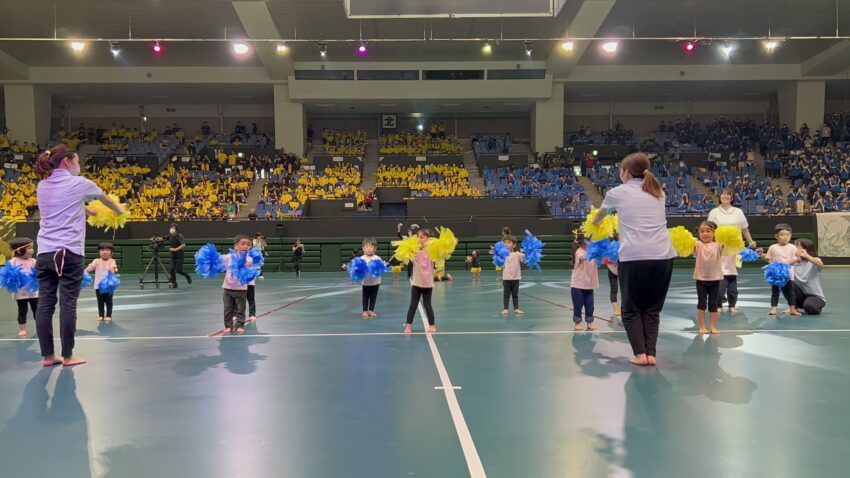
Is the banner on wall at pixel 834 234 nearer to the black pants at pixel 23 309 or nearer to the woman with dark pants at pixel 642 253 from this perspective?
the woman with dark pants at pixel 642 253

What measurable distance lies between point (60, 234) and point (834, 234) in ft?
84.4

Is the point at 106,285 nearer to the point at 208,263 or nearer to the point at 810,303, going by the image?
the point at 208,263

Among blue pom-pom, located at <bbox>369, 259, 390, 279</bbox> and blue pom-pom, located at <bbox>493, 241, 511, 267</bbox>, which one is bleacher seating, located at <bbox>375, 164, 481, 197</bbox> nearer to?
blue pom-pom, located at <bbox>493, 241, 511, 267</bbox>

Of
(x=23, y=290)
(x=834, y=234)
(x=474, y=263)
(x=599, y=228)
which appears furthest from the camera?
(x=834, y=234)

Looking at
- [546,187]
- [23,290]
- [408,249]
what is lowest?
[23,290]

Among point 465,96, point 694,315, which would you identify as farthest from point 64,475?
point 465,96

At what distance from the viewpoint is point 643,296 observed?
18.1ft

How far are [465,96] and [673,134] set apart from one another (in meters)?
13.3

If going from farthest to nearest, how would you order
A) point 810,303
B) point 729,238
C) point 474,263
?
point 474,263 < point 810,303 < point 729,238

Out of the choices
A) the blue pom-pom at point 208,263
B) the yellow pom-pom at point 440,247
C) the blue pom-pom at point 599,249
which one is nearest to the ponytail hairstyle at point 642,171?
the blue pom-pom at point 599,249

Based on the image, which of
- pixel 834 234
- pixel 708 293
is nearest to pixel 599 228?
Result: pixel 708 293

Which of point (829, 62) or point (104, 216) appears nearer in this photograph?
point (104, 216)

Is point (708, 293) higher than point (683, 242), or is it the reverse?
point (683, 242)

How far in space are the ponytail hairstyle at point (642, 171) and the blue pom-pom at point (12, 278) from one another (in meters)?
7.71
